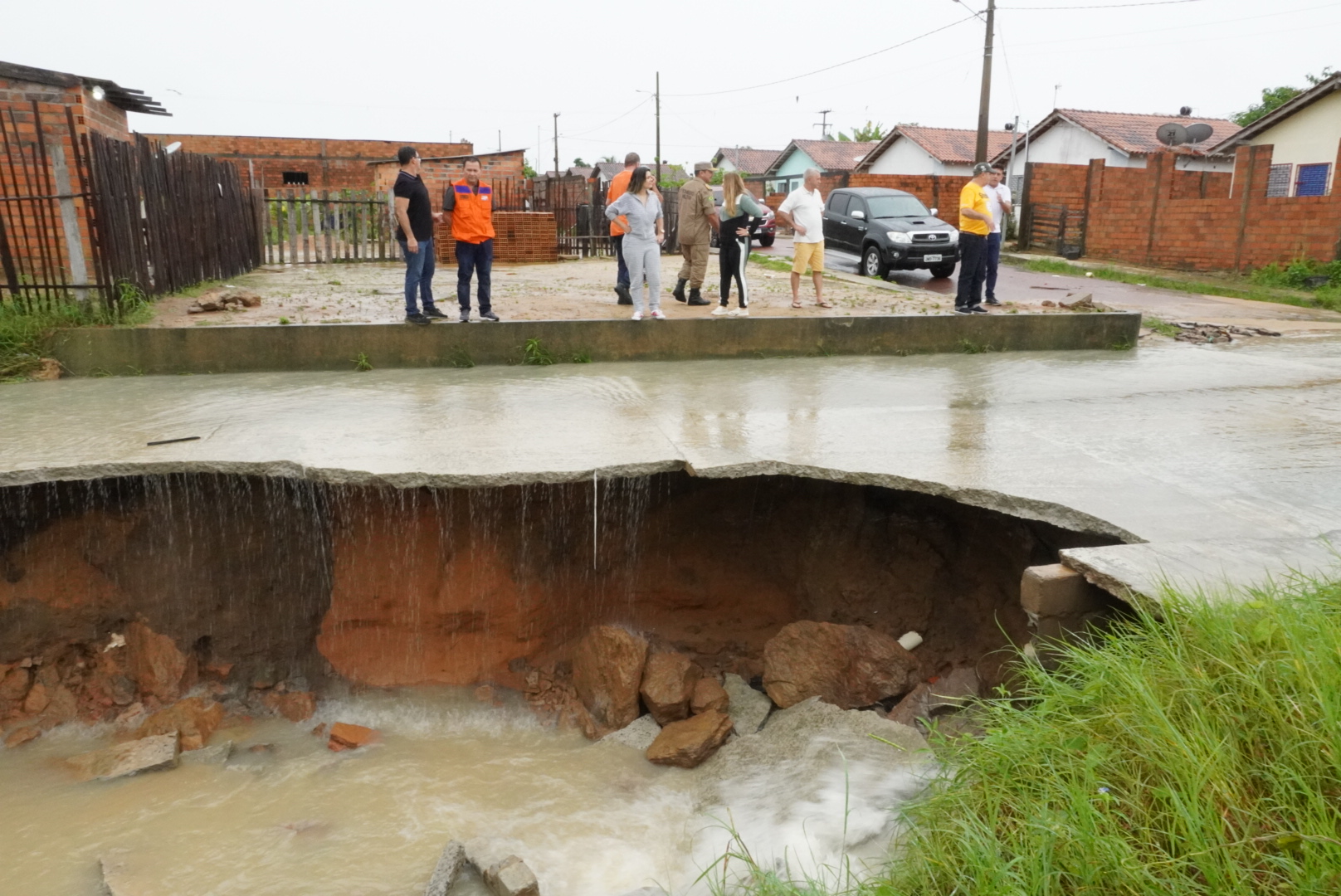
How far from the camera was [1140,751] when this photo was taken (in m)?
2.70

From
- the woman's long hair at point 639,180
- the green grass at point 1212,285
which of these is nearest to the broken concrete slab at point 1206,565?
the woman's long hair at point 639,180

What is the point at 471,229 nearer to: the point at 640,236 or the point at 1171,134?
the point at 640,236

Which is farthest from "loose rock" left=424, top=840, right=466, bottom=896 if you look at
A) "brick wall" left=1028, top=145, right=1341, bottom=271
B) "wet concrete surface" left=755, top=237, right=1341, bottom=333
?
"brick wall" left=1028, top=145, right=1341, bottom=271

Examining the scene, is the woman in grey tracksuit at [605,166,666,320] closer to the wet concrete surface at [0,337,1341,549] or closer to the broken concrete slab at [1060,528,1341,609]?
the wet concrete surface at [0,337,1341,549]

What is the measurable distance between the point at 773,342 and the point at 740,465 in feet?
13.5

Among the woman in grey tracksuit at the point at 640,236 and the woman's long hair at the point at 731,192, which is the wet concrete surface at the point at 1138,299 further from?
the woman in grey tracksuit at the point at 640,236

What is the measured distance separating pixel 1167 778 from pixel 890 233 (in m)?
14.5

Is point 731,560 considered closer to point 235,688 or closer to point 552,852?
point 552,852

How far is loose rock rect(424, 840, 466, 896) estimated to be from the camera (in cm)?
393

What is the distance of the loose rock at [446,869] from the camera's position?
12.9 ft

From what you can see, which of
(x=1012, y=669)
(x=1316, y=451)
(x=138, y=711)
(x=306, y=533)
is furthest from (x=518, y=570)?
(x=1316, y=451)

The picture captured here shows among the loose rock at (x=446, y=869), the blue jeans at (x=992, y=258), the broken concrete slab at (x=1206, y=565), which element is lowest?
the loose rock at (x=446, y=869)

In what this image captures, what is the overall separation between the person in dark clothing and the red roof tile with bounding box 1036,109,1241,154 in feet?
75.1

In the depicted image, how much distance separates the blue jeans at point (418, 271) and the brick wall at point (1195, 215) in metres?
15.6
